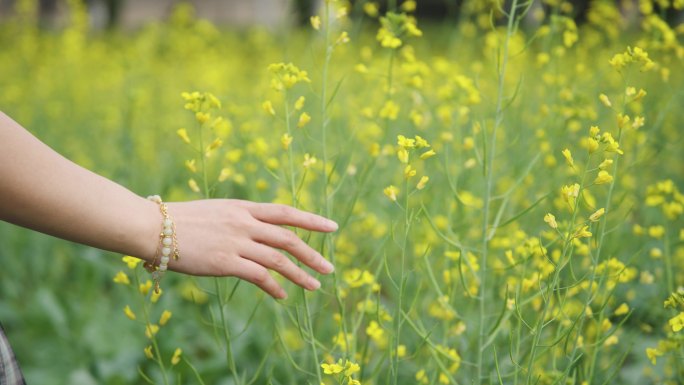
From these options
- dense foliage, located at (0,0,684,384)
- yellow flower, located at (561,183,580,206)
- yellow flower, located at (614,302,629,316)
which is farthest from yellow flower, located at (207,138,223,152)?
yellow flower, located at (614,302,629,316)

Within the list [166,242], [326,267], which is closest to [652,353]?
[326,267]

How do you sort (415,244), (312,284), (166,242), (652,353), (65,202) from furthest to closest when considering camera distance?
(415,244) < (652,353) < (312,284) < (166,242) < (65,202)

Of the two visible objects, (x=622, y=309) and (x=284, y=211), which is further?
(x=622, y=309)

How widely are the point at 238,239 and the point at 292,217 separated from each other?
4.3 inches

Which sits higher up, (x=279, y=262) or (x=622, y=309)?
(x=279, y=262)

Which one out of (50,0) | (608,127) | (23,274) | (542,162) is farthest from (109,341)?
(50,0)

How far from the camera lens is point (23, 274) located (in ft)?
10.1

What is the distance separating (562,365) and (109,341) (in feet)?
5.07

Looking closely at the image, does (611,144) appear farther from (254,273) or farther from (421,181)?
(254,273)

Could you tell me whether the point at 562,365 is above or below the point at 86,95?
above

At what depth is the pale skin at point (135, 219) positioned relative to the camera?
1120mm

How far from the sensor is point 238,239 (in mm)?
1290

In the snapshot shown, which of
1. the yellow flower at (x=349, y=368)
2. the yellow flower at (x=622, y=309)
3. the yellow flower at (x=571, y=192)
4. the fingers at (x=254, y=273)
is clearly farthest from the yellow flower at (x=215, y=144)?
the yellow flower at (x=622, y=309)

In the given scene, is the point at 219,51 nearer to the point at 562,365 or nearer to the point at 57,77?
the point at 57,77
